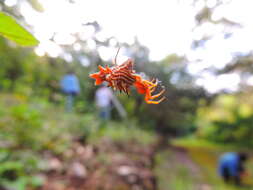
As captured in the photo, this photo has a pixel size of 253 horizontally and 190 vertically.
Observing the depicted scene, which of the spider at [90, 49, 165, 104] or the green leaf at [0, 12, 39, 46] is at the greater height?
the green leaf at [0, 12, 39, 46]

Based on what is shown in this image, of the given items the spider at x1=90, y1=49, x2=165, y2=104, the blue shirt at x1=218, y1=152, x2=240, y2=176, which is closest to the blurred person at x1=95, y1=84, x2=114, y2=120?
the spider at x1=90, y1=49, x2=165, y2=104

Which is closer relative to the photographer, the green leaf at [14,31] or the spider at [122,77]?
the green leaf at [14,31]

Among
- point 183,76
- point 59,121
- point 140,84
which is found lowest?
point 59,121

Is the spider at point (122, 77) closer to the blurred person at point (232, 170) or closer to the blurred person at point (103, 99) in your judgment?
the blurred person at point (103, 99)

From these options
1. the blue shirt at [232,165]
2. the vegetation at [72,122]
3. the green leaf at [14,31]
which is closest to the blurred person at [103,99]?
the vegetation at [72,122]

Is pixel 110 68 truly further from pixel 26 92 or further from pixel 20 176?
pixel 26 92

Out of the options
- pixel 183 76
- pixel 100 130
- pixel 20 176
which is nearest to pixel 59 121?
pixel 100 130

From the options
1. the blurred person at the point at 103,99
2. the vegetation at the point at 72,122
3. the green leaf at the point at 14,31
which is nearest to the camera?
the green leaf at the point at 14,31

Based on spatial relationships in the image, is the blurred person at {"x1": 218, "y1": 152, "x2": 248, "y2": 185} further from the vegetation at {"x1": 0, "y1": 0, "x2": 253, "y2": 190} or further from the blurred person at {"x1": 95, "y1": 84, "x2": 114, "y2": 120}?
the blurred person at {"x1": 95, "y1": 84, "x2": 114, "y2": 120}
